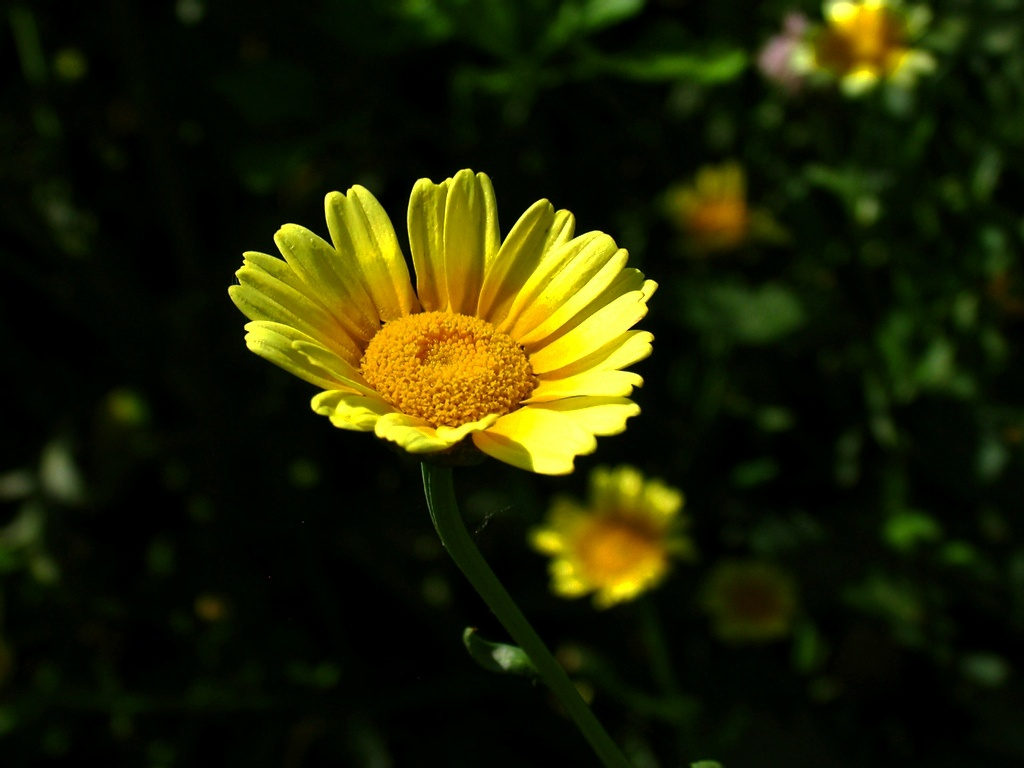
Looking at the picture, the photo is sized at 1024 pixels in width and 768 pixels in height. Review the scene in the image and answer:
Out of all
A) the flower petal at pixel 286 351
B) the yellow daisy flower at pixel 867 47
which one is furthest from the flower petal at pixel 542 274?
the yellow daisy flower at pixel 867 47

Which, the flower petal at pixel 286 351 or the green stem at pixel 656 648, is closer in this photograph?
the flower petal at pixel 286 351

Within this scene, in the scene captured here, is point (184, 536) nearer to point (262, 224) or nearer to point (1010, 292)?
point (262, 224)

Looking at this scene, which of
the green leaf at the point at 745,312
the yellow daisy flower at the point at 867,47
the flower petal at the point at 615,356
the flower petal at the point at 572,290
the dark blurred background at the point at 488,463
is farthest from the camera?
the green leaf at the point at 745,312

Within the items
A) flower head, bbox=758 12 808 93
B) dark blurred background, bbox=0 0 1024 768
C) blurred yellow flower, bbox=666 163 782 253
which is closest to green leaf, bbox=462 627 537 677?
dark blurred background, bbox=0 0 1024 768

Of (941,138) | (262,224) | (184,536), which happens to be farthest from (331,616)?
(941,138)

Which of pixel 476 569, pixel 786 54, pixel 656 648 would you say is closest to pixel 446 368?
pixel 476 569

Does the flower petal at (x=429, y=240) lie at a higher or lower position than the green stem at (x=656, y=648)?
higher

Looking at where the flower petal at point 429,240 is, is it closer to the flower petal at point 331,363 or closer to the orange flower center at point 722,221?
the flower petal at point 331,363

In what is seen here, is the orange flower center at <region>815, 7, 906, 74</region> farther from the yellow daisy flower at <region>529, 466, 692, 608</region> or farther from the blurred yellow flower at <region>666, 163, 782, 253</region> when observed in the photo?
the yellow daisy flower at <region>529, 466, 692, 608</region>
